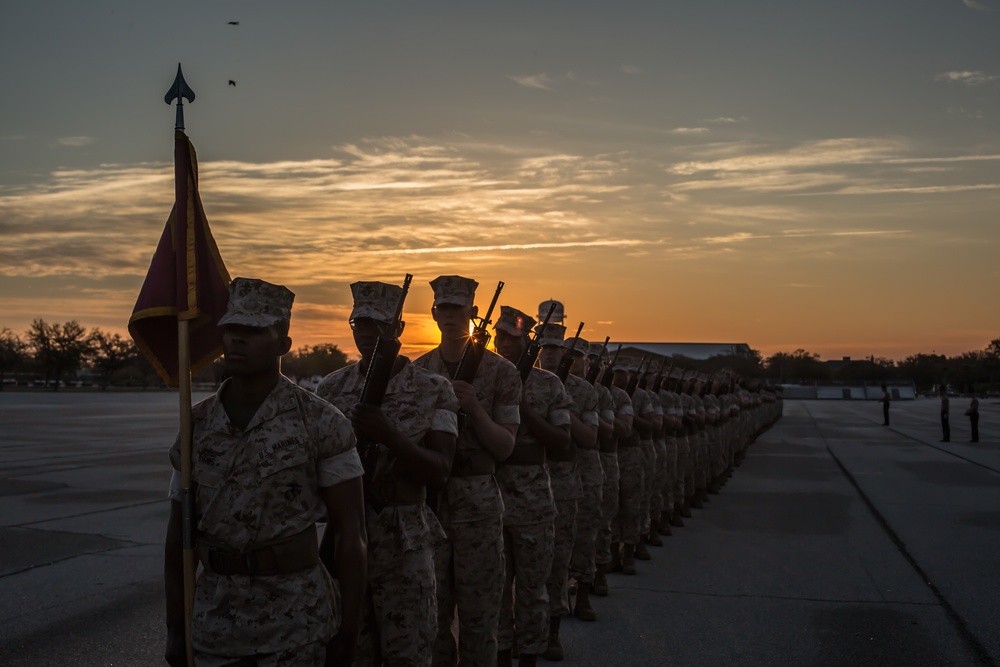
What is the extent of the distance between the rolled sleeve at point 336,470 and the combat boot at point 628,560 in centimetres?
→ 610

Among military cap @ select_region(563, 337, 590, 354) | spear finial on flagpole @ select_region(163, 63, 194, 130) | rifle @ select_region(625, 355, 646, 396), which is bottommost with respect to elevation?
rifle @ select_region(625, 355, 646, 396)

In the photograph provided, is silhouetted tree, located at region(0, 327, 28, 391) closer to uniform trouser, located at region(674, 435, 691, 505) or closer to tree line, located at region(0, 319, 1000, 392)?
tree line, located at region(0, 319, 1000, 392)

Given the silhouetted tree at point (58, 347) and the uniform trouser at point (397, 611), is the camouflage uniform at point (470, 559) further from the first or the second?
the silhouetted tree at point (58, 347)

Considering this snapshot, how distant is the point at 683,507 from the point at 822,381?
15186 cm

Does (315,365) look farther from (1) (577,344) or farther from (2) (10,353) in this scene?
(1) (577,344)

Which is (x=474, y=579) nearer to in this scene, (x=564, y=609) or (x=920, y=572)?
(x=564, y=609)

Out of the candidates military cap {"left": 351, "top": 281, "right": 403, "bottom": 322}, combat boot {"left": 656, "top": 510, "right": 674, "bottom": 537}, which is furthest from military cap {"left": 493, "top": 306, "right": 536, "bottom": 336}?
combat boot {"left": 656, "top": 510, "right": 674, "bottom": 537}

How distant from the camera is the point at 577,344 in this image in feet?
25.7

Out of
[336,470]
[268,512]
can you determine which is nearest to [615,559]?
[336,470]

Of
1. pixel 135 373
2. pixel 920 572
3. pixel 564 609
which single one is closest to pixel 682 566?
pixel 920 572

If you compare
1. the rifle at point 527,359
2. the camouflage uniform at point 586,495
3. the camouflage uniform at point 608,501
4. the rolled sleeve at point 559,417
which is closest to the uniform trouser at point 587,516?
the camouflage uniform at point 586,495

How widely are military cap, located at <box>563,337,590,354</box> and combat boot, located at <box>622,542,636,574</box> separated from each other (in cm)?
209

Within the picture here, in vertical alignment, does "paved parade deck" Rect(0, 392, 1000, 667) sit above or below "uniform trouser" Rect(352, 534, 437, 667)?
below

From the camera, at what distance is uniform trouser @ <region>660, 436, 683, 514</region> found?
11.2 m
